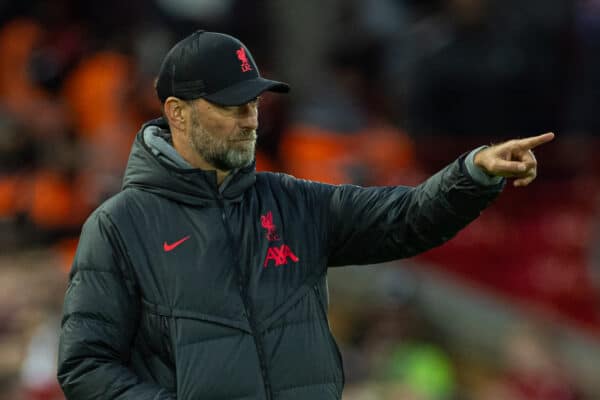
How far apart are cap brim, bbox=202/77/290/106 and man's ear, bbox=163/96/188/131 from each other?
100 millimetres

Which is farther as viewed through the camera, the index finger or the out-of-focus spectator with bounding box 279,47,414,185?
the out-of-focus spectator with bounding box 279,47,414,185

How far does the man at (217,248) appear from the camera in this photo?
12.6 feet

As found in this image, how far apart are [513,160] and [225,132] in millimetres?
820

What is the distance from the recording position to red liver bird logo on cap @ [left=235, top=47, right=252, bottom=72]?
4000 millimetres

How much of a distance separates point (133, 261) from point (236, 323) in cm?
34

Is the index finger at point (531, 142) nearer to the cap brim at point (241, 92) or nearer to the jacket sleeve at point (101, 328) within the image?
the cap brim at point (241, 92)

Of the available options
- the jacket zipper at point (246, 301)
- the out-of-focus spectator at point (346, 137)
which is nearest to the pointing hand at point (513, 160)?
the jacket zipper at point (246, 301)

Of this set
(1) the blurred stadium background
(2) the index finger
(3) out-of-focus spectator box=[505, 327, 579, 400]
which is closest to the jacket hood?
(2) the index finger

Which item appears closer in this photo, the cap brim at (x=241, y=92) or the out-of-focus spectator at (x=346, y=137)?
the cap brim at (x=241, y=92)

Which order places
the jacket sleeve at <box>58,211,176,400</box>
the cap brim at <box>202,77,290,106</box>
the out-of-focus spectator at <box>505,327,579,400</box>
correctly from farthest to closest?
the out-of-focus spectator at <box>505,327,579,400</box>
the cap brim at <box>202,77,290,106</box>
the jacket sleeve at <box>58,211,176,400</box>

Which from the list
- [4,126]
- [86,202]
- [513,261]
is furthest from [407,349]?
[4,126]

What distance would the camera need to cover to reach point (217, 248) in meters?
3.96

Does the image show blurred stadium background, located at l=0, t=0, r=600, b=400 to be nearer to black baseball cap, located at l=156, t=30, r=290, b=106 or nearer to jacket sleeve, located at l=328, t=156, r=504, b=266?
jacket sleeve, located at l=328, t=156, r=504, b=266

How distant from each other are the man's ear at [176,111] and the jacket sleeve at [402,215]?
1.68 feet
